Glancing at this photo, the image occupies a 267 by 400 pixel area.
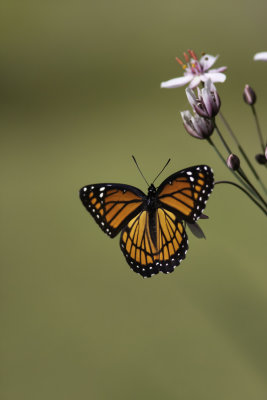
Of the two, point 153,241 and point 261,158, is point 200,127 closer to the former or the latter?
point 261,158

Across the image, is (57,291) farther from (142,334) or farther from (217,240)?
(217,240)

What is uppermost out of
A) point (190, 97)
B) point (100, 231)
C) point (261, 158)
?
point (100, 231)

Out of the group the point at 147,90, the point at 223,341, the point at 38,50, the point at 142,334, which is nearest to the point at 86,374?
the point at 142,334

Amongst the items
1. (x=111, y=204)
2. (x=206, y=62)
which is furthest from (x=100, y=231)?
(x=206, y=62)

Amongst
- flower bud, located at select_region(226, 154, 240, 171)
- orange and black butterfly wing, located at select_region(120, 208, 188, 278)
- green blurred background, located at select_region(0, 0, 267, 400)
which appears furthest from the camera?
green blurred background, located at select_region(0, 0, 267, 400)


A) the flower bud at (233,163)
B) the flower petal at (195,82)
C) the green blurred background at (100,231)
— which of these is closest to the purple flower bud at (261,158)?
the flower bud at (233,163)

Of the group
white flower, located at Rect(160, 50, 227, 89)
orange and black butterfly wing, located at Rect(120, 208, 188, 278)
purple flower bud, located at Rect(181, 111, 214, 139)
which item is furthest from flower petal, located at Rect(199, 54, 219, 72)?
orange and black butterfly wing, located at Rect(120, 208, 188, 278)

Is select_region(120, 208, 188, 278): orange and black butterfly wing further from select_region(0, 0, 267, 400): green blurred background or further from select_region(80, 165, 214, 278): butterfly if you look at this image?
select_region(0, 0, 267, 400): green blurred background
